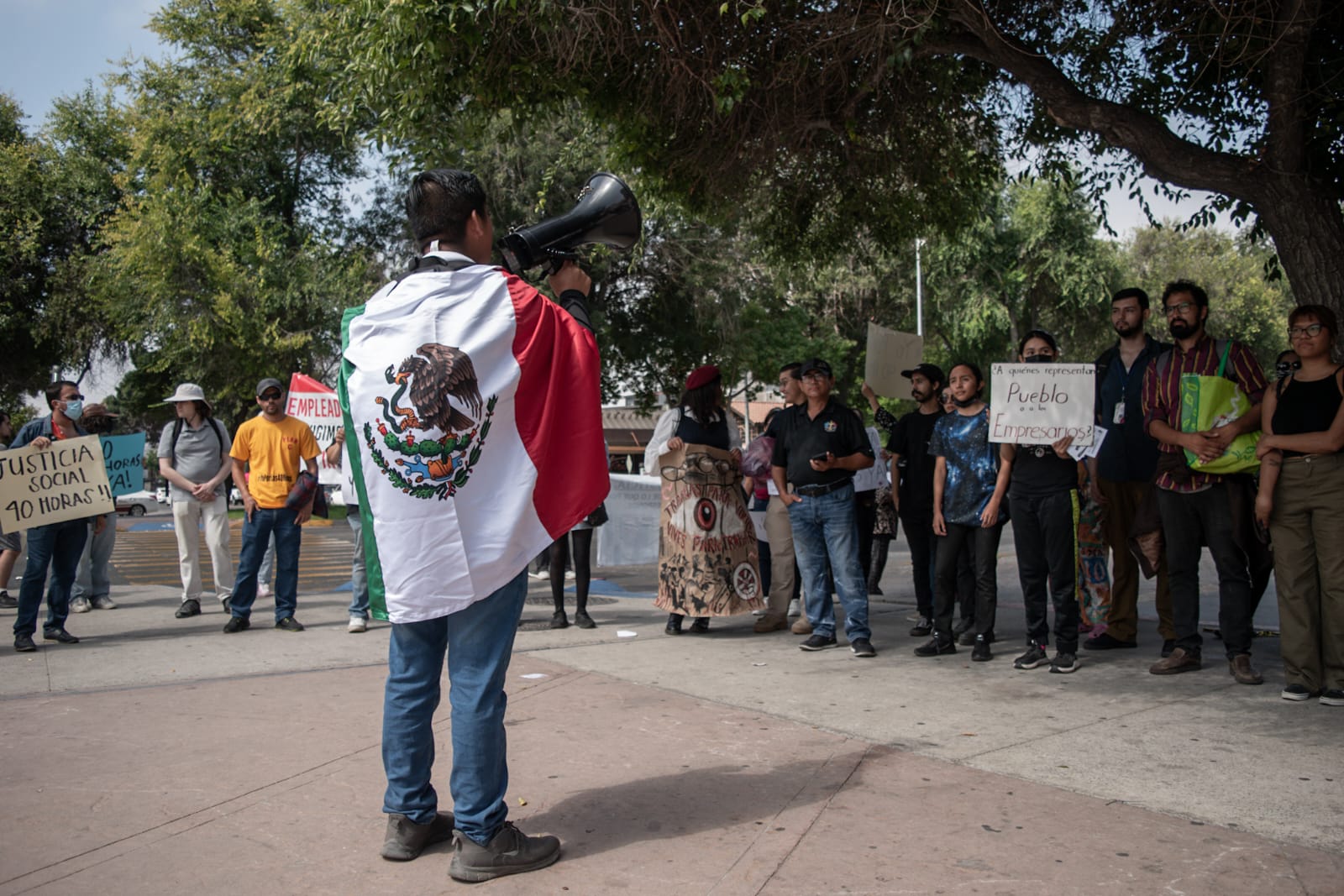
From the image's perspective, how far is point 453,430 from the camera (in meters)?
3.35

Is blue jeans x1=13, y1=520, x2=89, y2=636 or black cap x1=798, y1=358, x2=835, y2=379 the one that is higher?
black cap x1=798, y1=358, x2=835, y2=379

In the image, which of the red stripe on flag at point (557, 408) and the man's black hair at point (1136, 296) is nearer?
the red stripe on flag at point (557, 408)

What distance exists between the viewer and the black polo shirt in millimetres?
7137

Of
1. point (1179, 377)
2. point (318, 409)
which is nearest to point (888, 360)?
point (1179, 377)

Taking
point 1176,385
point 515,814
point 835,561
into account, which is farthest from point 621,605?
point 515,814

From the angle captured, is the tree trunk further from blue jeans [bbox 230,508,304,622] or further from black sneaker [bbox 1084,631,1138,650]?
blue jeans [bbox 230,508,304,622]

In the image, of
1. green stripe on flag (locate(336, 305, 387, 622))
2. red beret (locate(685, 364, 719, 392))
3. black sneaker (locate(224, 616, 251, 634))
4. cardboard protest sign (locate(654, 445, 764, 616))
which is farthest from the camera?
black sneaker (locate(224, 616, 251, 634))

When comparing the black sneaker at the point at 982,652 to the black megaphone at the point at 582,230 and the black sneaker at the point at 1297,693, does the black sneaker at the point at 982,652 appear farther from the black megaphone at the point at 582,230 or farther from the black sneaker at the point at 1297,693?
the black megaphone at the point at 582,230

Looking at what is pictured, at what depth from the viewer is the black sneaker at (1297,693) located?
5426mm

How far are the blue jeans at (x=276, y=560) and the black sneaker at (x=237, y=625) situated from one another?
3 cm

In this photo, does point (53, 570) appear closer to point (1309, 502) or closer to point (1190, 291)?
point (1190, 291)

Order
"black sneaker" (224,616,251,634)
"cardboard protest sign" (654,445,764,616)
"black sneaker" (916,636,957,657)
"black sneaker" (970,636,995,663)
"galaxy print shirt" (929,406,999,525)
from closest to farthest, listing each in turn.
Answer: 1. "black sneaker" (970,636,995,663)
2. "galaxy print shirt" (929,406,999,525)
3. "black sneaker" (916,636,957,657)
4. "cardboard protest sign" (654,445,764,616)
5. "black sneaker" (224,616,251,634)

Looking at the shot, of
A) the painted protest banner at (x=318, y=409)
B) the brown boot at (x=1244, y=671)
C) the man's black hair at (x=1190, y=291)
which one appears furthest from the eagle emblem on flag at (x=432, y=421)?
the painted protest banner at (x=318, y=409)

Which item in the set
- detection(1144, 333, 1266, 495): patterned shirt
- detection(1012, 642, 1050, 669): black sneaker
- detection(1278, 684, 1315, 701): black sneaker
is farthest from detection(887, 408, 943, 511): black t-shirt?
detection(1278, 684, 1315, 701): black sneaker
